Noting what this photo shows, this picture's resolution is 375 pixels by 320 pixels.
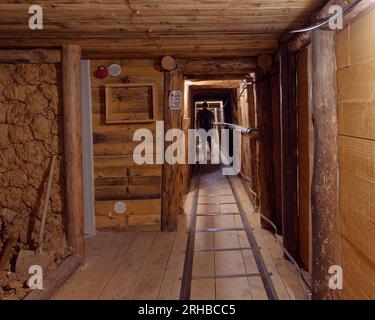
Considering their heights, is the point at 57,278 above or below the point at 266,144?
below

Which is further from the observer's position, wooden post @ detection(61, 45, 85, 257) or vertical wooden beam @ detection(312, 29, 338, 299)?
wooden post @ detection(61, 45, 85, 257)

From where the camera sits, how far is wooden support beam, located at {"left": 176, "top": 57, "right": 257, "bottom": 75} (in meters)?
6.17

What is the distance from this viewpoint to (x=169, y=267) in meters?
4.79

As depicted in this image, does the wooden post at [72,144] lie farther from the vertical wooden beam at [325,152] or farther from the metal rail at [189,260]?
the vertical wooden beam at [325,152]

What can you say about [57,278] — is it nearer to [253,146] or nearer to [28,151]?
[28,151]

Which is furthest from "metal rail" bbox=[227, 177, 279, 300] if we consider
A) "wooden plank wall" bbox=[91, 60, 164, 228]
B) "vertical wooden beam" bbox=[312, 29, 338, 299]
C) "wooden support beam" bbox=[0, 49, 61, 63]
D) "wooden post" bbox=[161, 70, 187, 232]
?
"wooden support beam" bbox=[0, 49, 61, 63]

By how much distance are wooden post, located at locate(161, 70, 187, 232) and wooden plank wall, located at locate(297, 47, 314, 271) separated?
2.12 metres

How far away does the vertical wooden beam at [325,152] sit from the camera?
3.17 metres

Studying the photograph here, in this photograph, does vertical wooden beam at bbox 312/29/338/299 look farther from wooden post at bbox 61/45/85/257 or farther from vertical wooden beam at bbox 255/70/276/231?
vertical wooden beam at bbox 255/70/276/231

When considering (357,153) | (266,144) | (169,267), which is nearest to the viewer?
(357,153)

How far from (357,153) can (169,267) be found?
268 centimetres

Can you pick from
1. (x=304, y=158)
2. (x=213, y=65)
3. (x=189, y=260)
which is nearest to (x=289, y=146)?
(x=304, y=158)

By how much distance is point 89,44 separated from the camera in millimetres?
4969

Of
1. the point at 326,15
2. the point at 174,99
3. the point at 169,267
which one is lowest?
the point at 169,267
